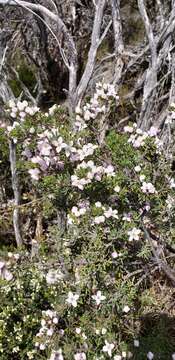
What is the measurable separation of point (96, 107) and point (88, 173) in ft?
1.80

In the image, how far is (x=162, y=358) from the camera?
117 inches

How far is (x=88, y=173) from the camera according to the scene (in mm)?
2623

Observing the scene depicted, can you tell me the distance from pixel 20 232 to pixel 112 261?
130 centimetres

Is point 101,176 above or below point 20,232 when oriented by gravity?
above

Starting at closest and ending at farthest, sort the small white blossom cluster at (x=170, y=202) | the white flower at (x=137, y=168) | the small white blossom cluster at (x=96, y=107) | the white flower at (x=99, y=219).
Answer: the white flower at (x=99, y=219)
the white flower at (x=137, y=168)
the small white blossom cluster at (x=170, y=202)
the small white blossom cluster at (x=96, y=107)

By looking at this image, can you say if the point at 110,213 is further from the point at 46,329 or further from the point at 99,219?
the point at 46,329

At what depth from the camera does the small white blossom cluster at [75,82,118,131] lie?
2.98 m

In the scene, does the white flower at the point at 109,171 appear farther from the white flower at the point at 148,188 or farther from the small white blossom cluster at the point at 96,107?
the small white blossom cluster at the point at 96,107

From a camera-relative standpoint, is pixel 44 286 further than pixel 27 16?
No

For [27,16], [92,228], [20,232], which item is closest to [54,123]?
[92,228]

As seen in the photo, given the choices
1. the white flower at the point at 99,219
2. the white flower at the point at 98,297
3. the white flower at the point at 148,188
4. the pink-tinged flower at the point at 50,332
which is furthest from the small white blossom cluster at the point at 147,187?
the pink-tinged flower at the point at 50,332

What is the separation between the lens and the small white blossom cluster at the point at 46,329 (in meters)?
2.80

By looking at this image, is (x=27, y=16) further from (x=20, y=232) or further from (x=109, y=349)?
(x=109, y=349)

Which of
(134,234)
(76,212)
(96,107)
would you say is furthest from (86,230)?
(96,107)
